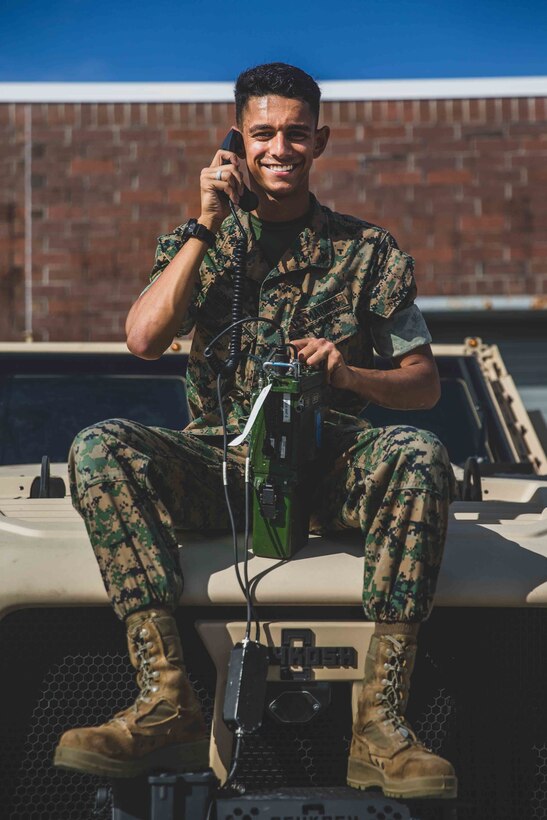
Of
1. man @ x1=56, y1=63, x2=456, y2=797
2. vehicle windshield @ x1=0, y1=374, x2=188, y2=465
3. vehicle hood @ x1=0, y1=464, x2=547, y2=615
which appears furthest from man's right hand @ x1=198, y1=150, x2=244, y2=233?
vehicle windshield @ x1=0, y1=374, x2=188, y2=465

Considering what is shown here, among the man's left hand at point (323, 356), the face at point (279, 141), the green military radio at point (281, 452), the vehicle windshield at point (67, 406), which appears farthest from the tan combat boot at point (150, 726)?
the vehicle windshield at point (67, 406)

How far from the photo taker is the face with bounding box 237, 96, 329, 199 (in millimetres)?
3004

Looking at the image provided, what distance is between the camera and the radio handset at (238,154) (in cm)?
294

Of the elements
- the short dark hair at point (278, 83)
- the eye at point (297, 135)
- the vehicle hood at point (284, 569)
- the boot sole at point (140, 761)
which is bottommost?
the boot sole at point (140, 761)

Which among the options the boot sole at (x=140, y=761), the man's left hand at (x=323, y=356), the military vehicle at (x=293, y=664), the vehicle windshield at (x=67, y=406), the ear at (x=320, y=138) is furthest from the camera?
the vehicle windshield at (x=67, y=406)

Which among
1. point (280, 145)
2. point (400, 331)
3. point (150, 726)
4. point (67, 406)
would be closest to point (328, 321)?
point (400, 331)

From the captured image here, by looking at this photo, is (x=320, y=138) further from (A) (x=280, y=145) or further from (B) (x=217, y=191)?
(B) (x=217, y=191)

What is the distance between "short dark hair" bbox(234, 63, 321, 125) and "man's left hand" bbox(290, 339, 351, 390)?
0.71 metres

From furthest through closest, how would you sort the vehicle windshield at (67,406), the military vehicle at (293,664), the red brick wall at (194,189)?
the red brick wall at (194,189) → the vehicle windshield at (67,406) → the military vehicle at (293,664)

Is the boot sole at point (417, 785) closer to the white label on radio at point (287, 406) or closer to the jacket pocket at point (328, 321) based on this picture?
the white label on radio at point (287, 406)

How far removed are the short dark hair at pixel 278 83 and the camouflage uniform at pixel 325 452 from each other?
0.97 feet

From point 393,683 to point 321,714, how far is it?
0.19 metres

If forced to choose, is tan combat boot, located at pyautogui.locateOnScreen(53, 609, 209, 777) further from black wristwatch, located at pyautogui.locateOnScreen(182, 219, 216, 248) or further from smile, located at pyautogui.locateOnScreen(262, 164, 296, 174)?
smile, located at pyautogui.locateOnScreen(262, 164, 296, 174)

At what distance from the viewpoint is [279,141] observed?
2998 mm
